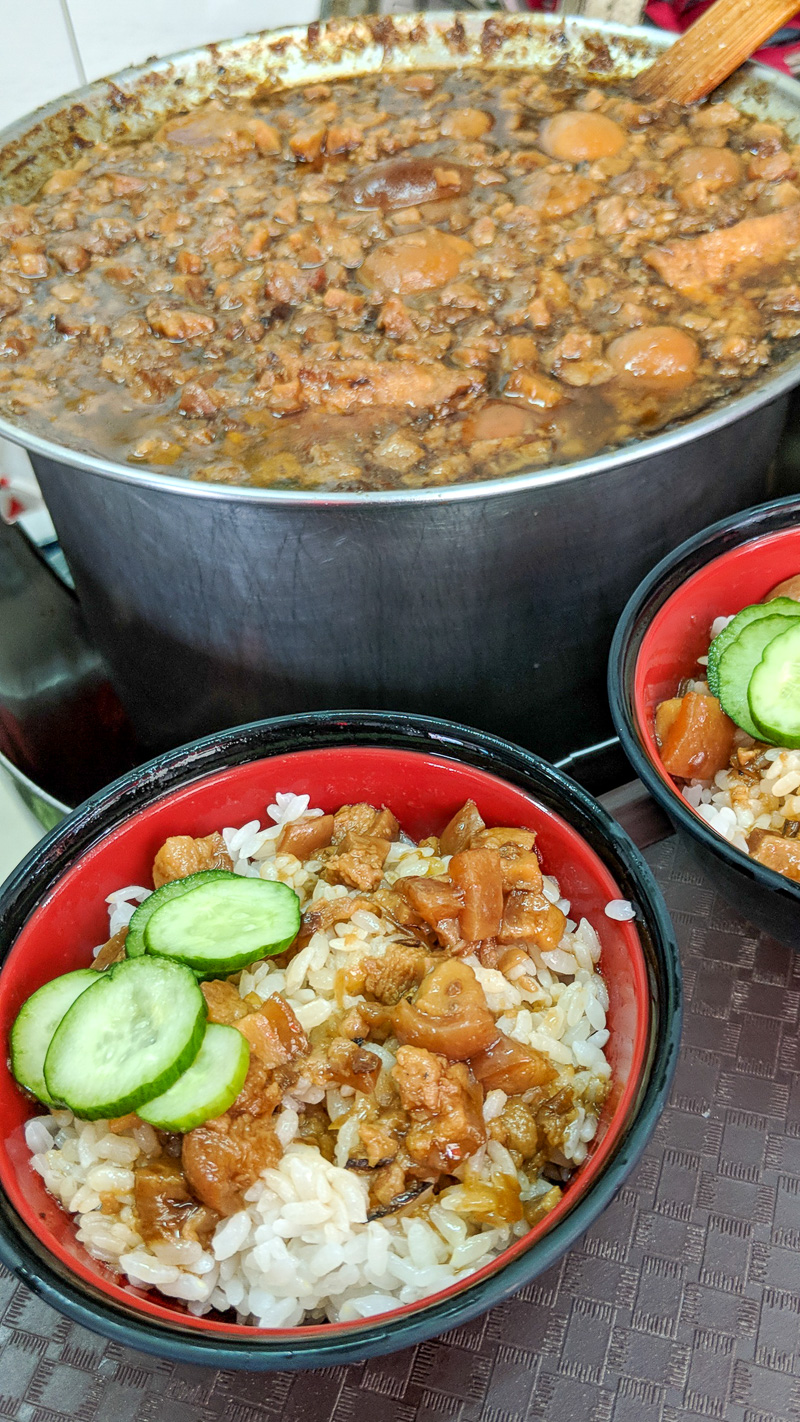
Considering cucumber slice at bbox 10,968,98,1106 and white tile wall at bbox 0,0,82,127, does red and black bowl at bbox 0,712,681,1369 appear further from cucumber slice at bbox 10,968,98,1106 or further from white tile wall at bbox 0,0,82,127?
white tile wall at bbox 0,0,82,127

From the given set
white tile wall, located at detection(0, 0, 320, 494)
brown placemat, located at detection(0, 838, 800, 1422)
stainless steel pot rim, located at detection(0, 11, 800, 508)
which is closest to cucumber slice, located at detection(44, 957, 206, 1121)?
brown placemat, located at detection(0, 838, 800, 1422)

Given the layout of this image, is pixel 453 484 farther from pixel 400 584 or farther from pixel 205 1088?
pixel 205 1088

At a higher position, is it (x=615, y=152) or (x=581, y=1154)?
(x=615, y=152)

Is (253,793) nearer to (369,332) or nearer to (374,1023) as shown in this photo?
(374,1023)

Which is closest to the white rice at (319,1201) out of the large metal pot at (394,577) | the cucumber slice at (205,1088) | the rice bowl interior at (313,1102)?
the rice bowl interior at (313,1102)

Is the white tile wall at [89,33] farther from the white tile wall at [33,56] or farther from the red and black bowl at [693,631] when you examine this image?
the red and black bowl at [693,631]

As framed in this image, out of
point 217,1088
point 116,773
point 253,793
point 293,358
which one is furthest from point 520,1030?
point 116,773

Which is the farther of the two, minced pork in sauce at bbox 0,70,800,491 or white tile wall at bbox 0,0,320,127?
white tile wall at bbox 0,0,320,127
